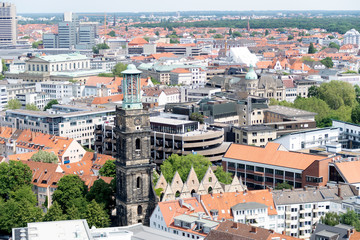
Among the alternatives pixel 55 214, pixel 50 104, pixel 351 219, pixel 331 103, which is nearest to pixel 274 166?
pixel 351 219

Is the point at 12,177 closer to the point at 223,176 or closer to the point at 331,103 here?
the point at 223,176

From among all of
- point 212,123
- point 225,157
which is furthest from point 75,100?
point 225,157

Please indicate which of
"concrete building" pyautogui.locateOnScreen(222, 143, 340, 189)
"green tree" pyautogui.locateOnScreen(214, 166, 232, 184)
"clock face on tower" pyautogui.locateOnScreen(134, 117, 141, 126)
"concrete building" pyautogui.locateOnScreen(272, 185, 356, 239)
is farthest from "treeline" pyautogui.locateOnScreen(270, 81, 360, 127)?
"clock face on tower" pyautogui.locateOnScreen(134, 117, 141, 126)

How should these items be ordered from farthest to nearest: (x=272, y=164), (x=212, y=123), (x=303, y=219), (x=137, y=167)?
(x=212, y=123)
(x=272, y=164)
(x=303, y=219)
(x=137, y=167)

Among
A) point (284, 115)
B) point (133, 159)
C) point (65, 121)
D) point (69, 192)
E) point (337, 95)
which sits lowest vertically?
point (69, 192)

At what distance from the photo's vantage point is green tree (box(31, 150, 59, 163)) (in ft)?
395

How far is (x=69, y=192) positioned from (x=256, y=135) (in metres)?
48.4

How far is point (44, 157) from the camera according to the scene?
12069cm

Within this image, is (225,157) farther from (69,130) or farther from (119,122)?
(69,130)

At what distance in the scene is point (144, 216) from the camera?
8850 centimetres

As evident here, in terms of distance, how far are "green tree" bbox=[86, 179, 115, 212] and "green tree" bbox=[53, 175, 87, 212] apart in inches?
84.7

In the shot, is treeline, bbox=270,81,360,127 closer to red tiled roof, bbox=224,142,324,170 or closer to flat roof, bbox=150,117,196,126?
flat roof, bbox=150,117,196,126

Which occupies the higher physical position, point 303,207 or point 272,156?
point 272,156

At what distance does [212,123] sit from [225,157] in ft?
100
